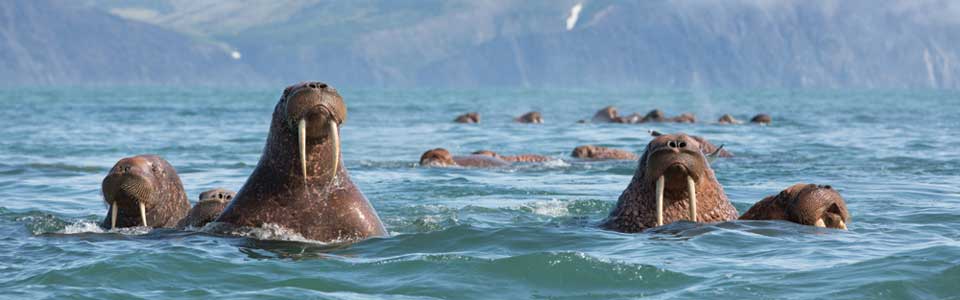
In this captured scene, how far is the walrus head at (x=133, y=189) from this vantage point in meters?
10.1

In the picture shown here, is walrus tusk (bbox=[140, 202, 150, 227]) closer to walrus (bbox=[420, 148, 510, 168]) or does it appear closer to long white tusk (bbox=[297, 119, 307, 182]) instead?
long white tusk (bbox=[297, 119, 307, 182])

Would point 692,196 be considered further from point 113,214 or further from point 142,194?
point 113,214

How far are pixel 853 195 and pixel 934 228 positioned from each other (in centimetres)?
390

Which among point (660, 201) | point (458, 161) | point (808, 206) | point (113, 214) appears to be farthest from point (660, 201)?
point (458, 161)

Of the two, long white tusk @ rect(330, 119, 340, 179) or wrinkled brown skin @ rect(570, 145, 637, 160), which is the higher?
wrinkled brown skin @ rect(570, 145, 637, 160)

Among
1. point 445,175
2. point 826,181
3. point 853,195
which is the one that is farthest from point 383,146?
point 853,195

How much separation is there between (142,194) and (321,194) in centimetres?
164

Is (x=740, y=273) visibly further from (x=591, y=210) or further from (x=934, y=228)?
(x=591, y=210)


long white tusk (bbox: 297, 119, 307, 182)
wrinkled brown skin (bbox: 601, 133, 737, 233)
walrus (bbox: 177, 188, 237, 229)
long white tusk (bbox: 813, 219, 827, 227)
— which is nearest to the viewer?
long white tusk (bbox: 297, 119, 307, 182)

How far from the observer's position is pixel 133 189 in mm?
10125

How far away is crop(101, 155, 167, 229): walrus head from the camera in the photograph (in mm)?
10062

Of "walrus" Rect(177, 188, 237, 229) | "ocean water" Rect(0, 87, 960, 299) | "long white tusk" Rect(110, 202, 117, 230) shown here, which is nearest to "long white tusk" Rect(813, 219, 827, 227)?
"ocean water" Rect(0, 87, 960, 299)

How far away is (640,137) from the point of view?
105ft

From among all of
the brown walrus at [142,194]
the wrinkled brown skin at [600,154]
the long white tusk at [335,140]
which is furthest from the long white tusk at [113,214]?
the wrinkled brown skin at [600,154]
